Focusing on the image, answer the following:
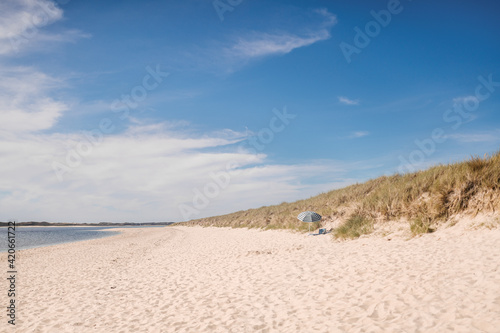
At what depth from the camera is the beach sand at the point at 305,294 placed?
524 cm

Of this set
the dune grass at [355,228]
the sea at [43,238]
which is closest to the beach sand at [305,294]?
the dune grass at [355,228]

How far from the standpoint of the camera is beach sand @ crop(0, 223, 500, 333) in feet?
17.2

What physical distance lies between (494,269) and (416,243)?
157 inches

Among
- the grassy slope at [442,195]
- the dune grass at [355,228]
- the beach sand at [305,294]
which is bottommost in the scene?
the beach sand at [305,294]

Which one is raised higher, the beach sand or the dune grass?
the dune grass

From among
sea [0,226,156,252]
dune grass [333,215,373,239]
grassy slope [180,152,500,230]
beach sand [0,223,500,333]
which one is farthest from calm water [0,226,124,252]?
grassy slope [180,152,500,230]

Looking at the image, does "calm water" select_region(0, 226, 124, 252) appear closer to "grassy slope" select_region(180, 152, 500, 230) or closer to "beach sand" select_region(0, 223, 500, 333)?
"beach sand" select_region(0, 223, 500, 333)

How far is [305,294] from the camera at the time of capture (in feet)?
23.3

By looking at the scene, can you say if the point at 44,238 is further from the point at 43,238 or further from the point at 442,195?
the point at 442,195

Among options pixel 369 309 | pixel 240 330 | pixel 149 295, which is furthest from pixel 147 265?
pixel 369 309

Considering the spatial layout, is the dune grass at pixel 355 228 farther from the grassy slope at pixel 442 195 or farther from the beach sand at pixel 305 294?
the beach sand at pixel 305 294

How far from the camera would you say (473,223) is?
9719 mm

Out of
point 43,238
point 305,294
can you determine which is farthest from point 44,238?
point 305,294

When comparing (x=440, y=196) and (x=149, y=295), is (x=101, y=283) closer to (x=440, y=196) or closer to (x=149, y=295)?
(x=149, y=295)
